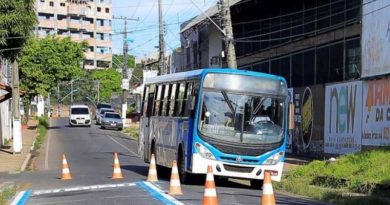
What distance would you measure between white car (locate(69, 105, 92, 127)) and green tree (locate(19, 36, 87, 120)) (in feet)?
9.58

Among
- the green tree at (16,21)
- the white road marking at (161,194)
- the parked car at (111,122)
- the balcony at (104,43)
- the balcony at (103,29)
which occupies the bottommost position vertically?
the parked car at (111,122)

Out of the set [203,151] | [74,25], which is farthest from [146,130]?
[74,25]

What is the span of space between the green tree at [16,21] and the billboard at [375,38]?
38.9 ft

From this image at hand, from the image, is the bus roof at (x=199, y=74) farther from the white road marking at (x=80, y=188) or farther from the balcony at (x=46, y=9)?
the balcony at (x=46, y=9)

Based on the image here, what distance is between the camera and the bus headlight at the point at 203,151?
1738cm

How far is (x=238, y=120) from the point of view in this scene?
57.4 feet

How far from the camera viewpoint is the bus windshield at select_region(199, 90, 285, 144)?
17469mm

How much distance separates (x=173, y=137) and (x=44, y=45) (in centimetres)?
4478

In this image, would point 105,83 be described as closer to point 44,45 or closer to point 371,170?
point 44,45

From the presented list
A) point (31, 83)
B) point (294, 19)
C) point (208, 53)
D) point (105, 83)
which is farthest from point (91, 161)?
point (105, 83)

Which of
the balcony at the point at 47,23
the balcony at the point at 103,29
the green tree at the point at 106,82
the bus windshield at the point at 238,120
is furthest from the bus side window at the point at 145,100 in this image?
the balcony at the point at 103,29

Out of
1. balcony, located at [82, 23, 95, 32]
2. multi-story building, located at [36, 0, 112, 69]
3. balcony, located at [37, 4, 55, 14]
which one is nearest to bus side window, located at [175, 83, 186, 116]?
multi-story building, located at [36, 0, 112, 69]

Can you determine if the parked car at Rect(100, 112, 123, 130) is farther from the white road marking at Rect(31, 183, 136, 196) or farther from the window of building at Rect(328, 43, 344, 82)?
the white road marking at Rect(31, 183, 136, 196)

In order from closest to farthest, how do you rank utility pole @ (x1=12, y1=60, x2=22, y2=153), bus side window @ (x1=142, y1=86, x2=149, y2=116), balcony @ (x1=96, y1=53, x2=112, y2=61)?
bus side window @ (x1=142, y1=86, x2=149, y2=116), utility pole @ (x1=12, y1=60, x2=22, y2=153), balcony @ (x1=96, y1=53, x2=112, y2=61)
